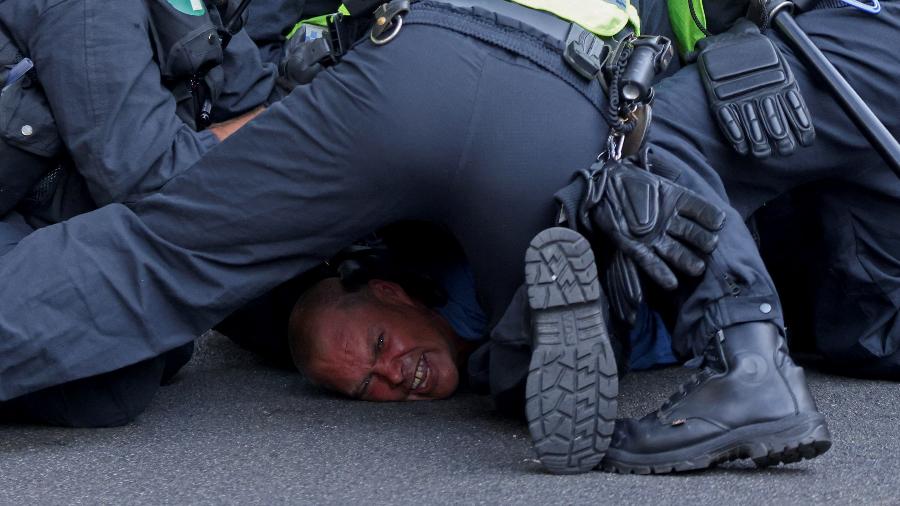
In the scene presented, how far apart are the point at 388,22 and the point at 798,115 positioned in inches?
30.1

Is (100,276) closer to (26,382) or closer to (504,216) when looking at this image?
(26,382)

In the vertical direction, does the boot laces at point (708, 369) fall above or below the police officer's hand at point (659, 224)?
below

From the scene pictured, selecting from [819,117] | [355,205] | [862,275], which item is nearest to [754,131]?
[819,117]

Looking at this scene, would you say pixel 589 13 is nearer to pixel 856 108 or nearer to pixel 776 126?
pixel 776 126

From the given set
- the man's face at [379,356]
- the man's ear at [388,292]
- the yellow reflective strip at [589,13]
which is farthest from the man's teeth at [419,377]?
the yellow reflective strip at [589,13]

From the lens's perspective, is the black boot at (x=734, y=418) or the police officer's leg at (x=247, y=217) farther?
the police officer's leg at (x=247, y=217)

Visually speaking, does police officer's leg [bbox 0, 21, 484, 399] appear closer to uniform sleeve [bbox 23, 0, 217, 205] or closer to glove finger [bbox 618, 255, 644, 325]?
uniform sleeve [bbox 23, 0, 217, 205]

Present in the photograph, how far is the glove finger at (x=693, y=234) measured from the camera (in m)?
2.07

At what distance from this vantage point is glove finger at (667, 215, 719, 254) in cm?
207

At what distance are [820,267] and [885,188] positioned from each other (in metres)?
0.24

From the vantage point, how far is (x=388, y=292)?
2.85 m

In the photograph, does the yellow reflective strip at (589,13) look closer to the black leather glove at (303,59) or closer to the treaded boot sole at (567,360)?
the treaded boot sole at (567,360)

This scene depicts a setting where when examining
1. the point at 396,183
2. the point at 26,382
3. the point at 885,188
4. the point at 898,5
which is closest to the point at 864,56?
the point at 898,5

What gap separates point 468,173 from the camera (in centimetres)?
219
